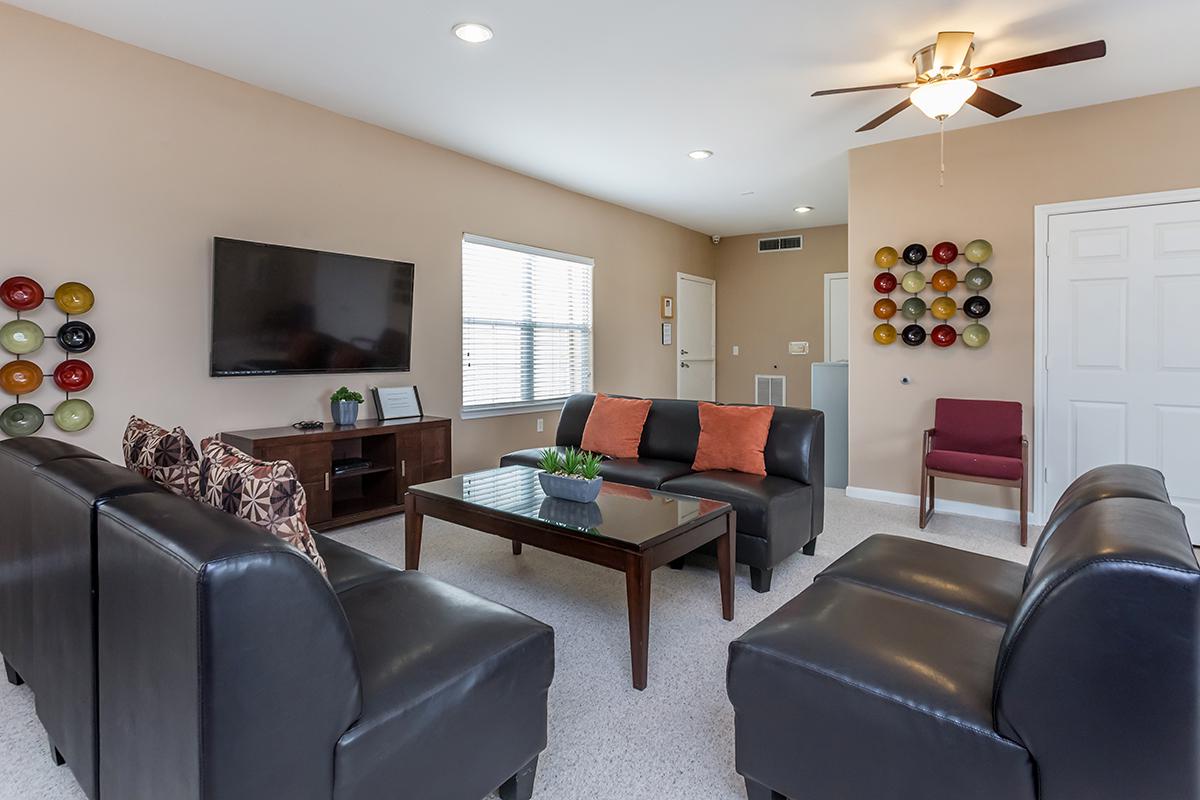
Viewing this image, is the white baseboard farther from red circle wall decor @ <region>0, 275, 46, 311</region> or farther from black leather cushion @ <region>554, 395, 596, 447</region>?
red circle wall decor @ <region>0, 275, 46, 311</region>

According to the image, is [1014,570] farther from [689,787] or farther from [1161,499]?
[689,787]

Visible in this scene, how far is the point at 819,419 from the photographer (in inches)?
134

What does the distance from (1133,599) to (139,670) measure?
1764mm

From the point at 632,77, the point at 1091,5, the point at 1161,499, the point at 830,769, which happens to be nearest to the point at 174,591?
the point at 830,769

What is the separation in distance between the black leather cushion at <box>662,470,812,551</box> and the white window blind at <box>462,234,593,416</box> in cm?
235

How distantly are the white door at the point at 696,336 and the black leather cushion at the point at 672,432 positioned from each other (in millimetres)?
3474

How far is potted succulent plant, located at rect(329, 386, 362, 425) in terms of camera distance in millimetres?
3957

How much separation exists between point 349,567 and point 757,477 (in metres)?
2.15

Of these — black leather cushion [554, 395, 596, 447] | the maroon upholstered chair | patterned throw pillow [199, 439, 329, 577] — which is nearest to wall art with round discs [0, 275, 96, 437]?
patterned throw pillow [199, 439, 329, 577]

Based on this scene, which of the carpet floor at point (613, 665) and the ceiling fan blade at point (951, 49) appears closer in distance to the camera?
the carpet floor at point (613, 665)

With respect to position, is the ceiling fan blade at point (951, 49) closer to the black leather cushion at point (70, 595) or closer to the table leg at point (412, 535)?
the table leg at point (412, 535)

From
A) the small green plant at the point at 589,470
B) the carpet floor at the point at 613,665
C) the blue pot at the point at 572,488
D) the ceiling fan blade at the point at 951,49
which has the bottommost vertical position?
the carpet floor at the point at 613,665

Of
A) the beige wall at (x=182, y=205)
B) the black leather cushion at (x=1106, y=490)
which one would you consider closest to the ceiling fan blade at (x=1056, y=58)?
the black leather cushion at (x=1106, y=490)

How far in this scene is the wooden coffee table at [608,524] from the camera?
2137mm
